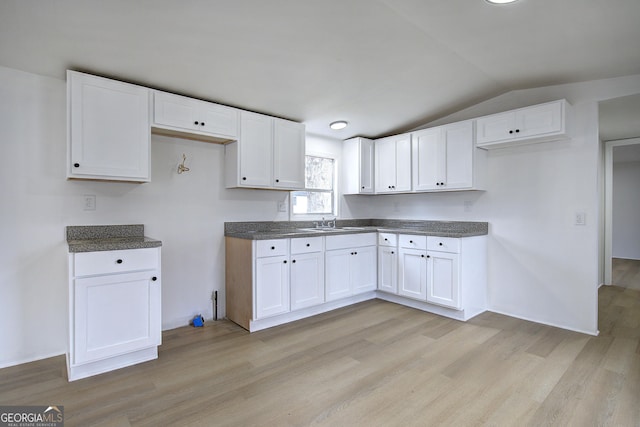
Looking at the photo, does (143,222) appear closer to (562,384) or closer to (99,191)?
(99,191)

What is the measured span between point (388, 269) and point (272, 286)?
1542 millimetres

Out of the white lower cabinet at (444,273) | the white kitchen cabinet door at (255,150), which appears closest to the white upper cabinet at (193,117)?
the white kitchen cabinet door at (255,150)

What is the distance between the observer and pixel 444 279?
343cm

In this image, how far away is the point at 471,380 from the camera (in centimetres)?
220

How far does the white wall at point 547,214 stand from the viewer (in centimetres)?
300

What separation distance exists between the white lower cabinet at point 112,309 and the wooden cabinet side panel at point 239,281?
0.82 meters

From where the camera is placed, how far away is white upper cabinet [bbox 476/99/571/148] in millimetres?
2951

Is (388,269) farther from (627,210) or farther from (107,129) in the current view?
(627,210)

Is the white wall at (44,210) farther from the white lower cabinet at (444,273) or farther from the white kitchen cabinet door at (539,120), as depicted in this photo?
the white kitchen cabinet door at (539,120)

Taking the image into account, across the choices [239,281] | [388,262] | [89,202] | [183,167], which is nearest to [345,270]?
[388,262]

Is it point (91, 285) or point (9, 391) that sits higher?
point (91, 285)

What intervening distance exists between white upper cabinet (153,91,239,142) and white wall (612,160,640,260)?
27.1 ft

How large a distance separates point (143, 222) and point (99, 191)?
16.4 inches

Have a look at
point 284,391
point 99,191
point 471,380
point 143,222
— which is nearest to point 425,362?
point 471,380
